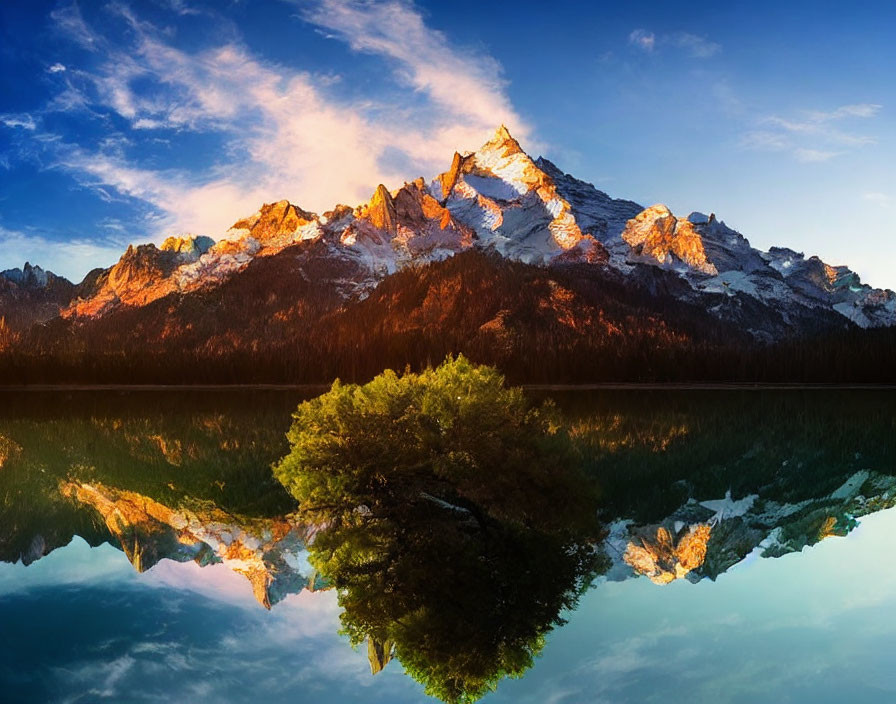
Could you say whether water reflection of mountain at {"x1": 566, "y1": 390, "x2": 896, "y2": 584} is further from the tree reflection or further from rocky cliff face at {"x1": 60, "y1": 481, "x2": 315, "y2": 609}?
rocky cliff face at {"x1": 60, "y1": 481, "x2": 315, "y2": 609}

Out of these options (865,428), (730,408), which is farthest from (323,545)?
(730,408)

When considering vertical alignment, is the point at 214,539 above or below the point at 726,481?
below

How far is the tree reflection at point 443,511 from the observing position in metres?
24.5

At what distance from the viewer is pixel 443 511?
34094 millimetres

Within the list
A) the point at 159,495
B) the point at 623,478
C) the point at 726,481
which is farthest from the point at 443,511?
the point at 726,481

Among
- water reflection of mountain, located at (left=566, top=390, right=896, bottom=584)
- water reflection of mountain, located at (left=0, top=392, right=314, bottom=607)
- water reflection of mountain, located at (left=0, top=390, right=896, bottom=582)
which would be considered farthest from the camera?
water reflection of mountain, located at (left=0, top=390, right=896, bottom=582)

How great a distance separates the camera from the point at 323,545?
30734 millimetres

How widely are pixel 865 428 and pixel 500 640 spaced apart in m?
80.4

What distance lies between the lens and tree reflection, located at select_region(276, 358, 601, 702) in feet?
80.5

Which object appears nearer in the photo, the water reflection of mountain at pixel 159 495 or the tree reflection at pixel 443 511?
the tree reflection at pixel 443 511

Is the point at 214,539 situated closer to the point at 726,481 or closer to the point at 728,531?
the point at 728,531

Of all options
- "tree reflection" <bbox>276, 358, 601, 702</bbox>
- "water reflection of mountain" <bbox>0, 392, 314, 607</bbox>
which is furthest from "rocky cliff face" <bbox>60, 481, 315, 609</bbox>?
"tree reflection" <bbox>276, 358, 601, 702</bbox>

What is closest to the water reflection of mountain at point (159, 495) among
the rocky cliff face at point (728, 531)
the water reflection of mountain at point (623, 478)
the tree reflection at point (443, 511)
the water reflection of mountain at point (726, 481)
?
the water reflection of mountain at point (623, 478)

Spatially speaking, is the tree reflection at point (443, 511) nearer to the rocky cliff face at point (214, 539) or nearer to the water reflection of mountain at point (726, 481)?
the rocky cliff face at point (214, 539)
